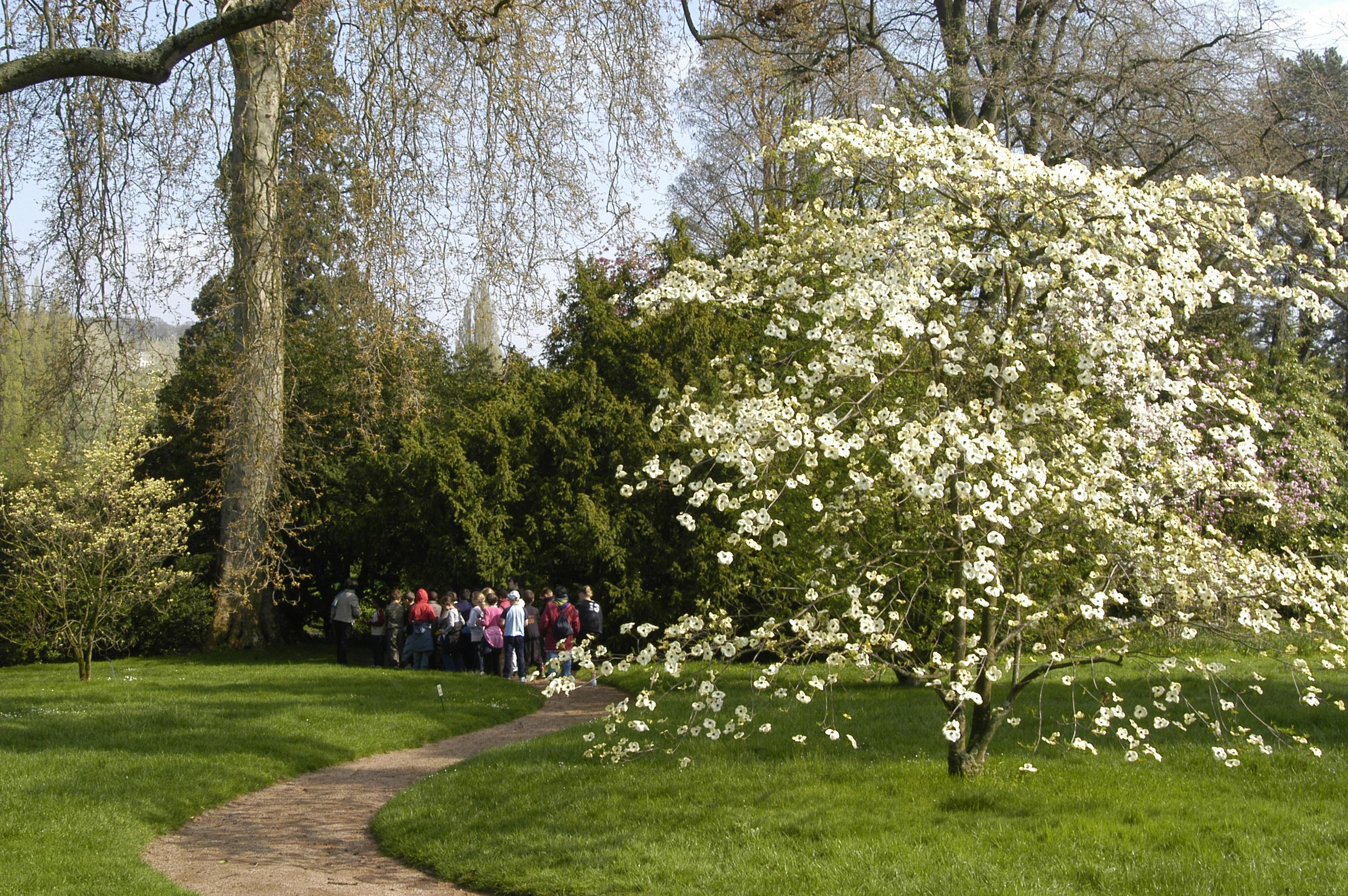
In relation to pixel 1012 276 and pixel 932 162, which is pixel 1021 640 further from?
pixel 932 162

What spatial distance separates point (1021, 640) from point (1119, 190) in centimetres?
290

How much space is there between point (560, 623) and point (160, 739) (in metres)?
5.86

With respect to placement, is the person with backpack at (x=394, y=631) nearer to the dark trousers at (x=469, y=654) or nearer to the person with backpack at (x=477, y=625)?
the dark trousers at (x=469, y=654)

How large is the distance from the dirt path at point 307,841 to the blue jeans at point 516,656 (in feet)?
17.5

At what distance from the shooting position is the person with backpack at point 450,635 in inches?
677

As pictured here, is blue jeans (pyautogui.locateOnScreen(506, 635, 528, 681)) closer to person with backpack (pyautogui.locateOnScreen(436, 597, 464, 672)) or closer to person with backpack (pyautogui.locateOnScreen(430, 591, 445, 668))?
person with backpack (pyautogui.locateOnScreen(436, 597, 464, 672))

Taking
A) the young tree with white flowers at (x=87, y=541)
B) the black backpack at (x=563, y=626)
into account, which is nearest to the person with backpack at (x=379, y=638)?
the young tree with white flowers at (x=87, y=541)

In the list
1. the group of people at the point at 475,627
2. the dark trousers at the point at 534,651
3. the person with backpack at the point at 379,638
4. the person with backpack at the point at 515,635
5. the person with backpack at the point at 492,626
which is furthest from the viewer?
the person with backpack at the point at 379,638

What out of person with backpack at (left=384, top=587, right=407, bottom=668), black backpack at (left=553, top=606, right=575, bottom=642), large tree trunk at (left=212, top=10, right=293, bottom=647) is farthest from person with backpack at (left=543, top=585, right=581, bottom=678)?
large tree trunk at (left=212, top=10, right=293, bottom=647)

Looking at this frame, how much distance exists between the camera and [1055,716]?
9.31 meters

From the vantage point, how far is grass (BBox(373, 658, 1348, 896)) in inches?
226

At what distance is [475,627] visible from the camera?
1683 centimetres

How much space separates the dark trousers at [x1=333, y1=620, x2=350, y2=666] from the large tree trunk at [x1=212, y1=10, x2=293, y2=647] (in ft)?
30.0

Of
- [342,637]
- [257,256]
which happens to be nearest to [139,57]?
[257,256]
